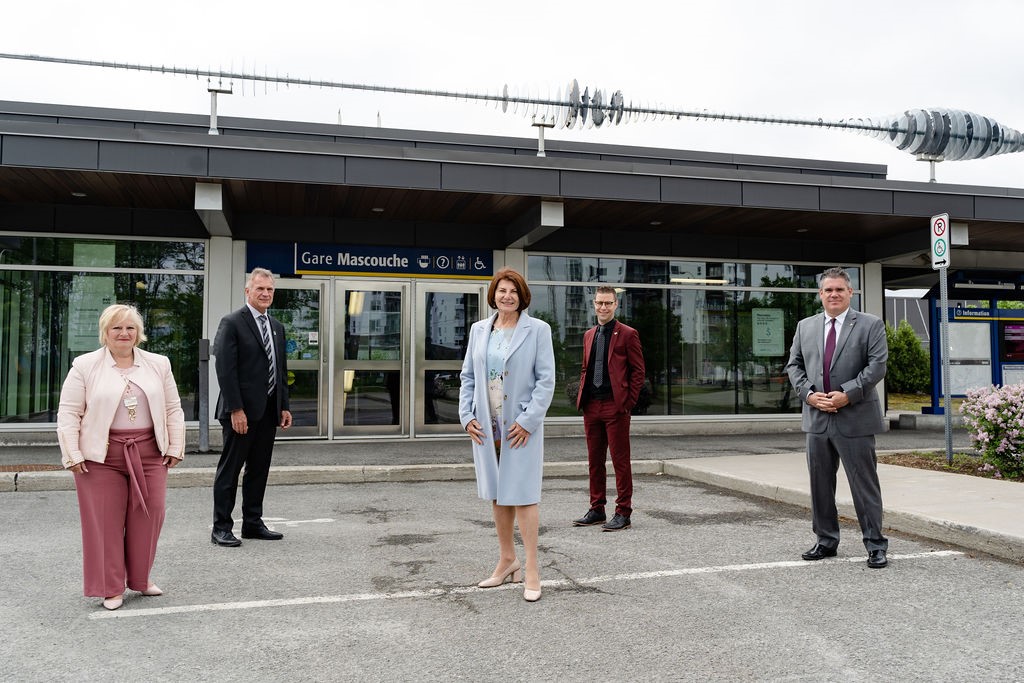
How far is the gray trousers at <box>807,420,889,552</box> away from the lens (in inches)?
200

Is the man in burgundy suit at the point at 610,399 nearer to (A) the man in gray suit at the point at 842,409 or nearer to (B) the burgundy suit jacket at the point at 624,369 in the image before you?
(B) the burgundy suit jacket at the point at 624,369

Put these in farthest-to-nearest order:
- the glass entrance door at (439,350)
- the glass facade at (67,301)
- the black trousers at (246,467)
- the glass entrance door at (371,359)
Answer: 1. the glass entrance door at (439,350)
2. the glass entrance door at (371,359)
3. the glass facade at (67,301)
4. the black trousers at (246,467)

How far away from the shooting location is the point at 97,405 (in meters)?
4.26

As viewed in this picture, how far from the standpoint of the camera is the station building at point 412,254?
32.5ft

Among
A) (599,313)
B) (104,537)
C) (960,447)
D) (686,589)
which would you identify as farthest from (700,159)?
(104,537)

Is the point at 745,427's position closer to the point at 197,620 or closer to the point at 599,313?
the point at 599,313

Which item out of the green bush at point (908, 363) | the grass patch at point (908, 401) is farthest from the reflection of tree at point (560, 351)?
the green bush at point (908, 363)

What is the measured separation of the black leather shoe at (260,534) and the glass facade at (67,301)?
6.10 meters

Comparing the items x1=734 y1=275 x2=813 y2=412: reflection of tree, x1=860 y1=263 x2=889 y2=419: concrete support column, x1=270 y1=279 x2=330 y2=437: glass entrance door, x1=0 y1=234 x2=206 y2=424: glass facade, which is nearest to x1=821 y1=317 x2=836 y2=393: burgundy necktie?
x1=270 y1=279 x2=330 y2=437: glass entrance door

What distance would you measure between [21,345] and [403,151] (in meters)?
6.10

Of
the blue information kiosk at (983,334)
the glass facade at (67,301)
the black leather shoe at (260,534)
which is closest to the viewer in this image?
the black leather shoe at (260,534)

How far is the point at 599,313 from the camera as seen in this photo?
6.53 metres

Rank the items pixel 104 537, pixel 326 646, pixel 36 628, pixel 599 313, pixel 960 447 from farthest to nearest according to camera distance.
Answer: pixel 960 447, pixel 599 313, pixel 104 537, pixel 36 628, pixel 326 646

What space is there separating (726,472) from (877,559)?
360 cm
